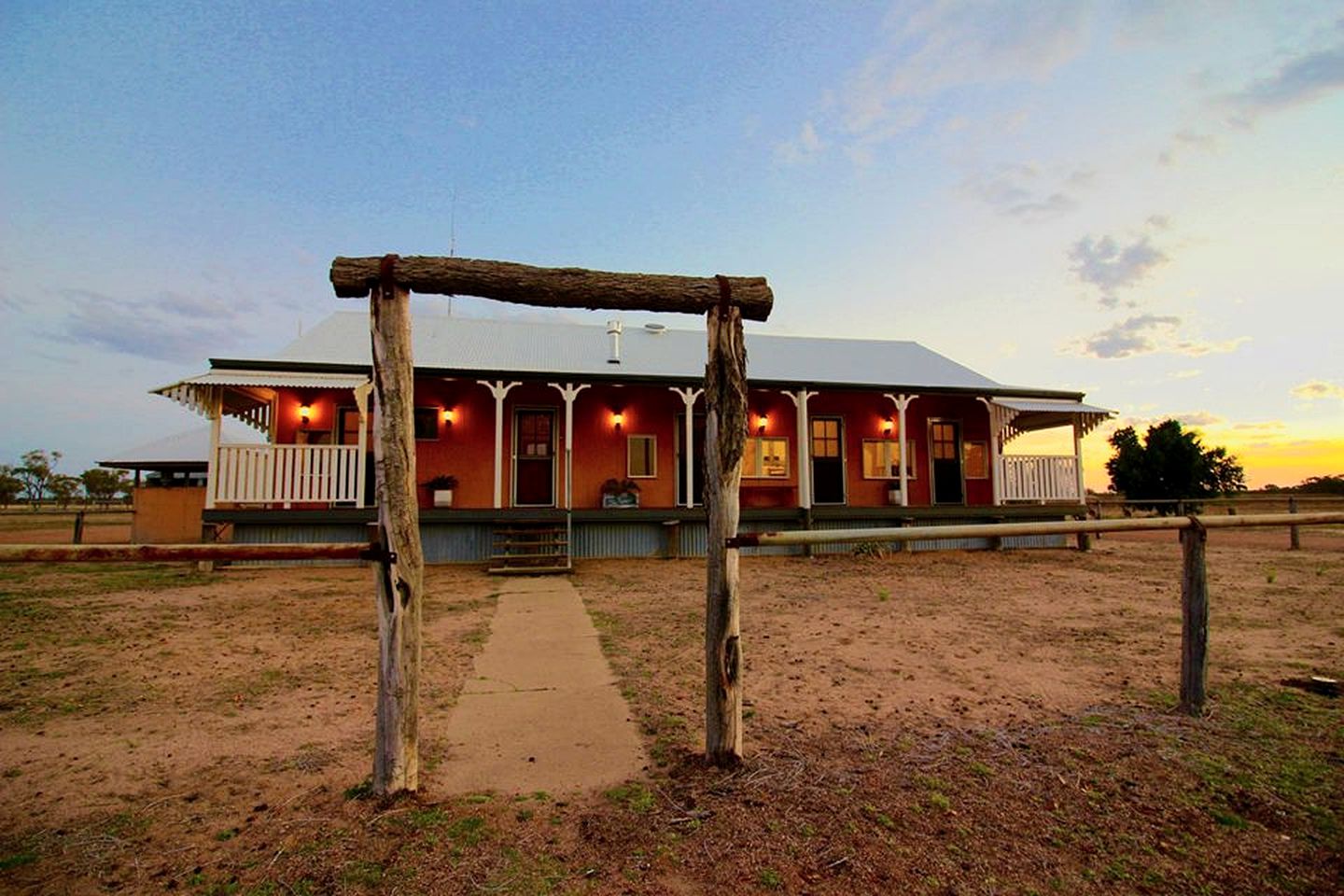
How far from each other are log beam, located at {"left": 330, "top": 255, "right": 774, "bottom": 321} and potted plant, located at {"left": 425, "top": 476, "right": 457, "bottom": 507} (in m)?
9.39

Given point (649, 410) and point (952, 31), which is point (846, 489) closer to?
point (649, 410)

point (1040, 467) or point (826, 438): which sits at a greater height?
point (826, 438)

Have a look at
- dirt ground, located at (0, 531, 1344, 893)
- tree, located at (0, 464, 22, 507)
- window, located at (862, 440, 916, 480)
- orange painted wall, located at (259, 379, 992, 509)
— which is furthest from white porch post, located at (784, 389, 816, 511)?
tree, located at (0, 464, 22, 507)

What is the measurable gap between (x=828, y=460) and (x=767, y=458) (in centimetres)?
166

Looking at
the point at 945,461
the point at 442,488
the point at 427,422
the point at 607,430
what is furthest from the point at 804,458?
the point at 427,422

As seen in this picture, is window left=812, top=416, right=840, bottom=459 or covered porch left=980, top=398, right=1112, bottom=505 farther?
window left=812, top=416, right=840, bottom=459

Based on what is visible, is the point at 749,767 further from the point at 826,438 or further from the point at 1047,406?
the point at 1047,406

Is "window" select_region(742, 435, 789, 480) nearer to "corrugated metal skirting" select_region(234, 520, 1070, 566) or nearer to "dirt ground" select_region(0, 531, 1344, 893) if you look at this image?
"corrugated metal skirting" select_region(234, 520, 1070, 566)

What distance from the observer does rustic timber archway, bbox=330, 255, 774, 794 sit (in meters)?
2.89

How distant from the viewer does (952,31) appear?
9.12m

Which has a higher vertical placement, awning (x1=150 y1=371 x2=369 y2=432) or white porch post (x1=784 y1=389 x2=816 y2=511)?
awning (x1=150 y1=371 x2=369 y2=432)

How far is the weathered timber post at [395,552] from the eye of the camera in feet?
9.36

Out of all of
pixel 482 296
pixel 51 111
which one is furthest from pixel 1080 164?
pixel 51 111

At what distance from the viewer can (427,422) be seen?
514 inches
